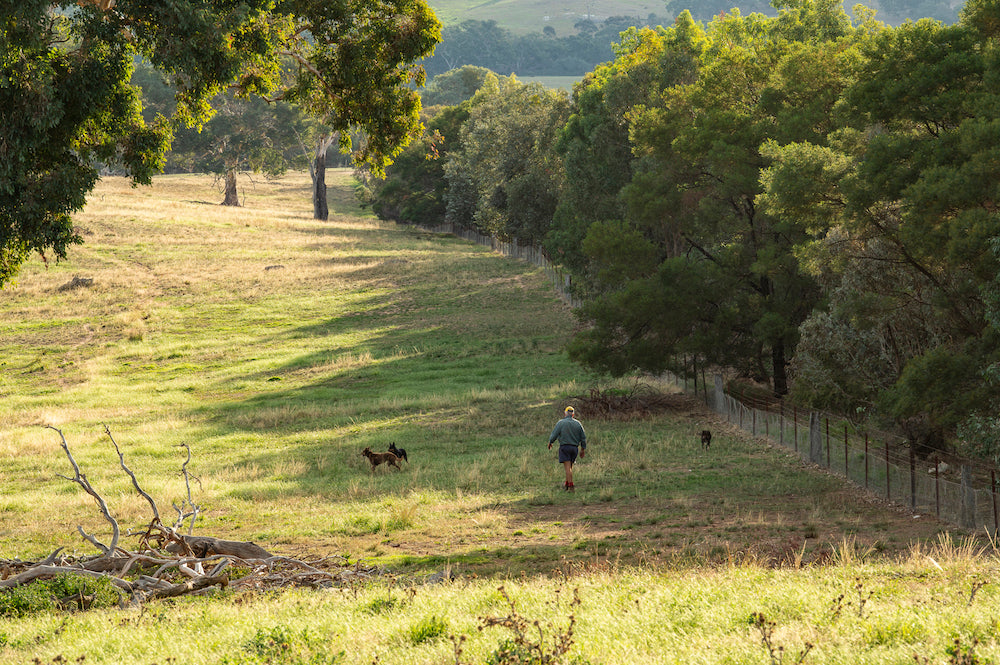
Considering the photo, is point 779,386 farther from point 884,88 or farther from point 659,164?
point 884,88

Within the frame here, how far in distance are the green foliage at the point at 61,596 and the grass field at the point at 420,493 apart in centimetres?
54

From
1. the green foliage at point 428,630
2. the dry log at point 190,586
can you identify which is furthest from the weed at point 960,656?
the dry log at point 190,586

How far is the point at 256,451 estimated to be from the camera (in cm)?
2509

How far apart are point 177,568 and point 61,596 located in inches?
52.8

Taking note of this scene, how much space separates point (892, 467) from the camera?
1769 centimetres

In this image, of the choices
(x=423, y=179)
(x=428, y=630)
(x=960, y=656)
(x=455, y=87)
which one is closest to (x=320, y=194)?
(x=423, y=179)

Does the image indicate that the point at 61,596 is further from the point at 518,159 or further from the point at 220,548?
the point at 518,159

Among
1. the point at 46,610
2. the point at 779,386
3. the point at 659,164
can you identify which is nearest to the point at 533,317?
the point at 659,164

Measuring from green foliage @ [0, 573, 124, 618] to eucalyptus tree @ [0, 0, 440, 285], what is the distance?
4.53 meters

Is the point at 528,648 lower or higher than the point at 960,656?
lower

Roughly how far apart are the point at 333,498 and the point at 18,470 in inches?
370

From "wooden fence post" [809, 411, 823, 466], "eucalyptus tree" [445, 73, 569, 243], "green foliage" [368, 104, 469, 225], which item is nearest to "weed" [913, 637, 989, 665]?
"wooden fence post" [809, 411, 823, 466]

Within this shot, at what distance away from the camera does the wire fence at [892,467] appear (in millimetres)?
15172

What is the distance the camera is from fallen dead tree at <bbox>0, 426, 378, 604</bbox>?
34.9 feet
